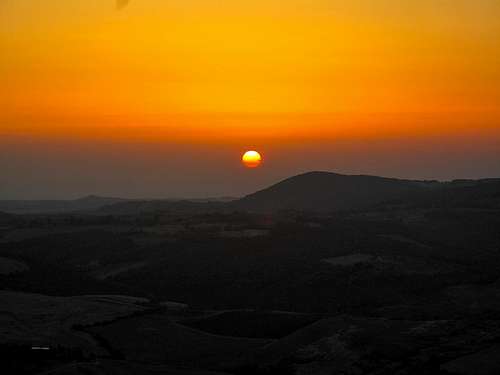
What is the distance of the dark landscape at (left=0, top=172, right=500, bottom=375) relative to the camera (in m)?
34.2

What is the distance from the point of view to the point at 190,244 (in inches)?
3836

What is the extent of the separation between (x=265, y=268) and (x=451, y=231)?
48305mm

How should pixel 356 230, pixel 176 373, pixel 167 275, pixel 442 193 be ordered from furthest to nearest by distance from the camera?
pixel 442 193
pixel 356 230
pixel 167 275
pixel 176 373

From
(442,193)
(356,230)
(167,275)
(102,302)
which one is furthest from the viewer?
(442,193)

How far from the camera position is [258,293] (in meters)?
70.1

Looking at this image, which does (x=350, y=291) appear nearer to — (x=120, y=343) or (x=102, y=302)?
(x=102, y=302)

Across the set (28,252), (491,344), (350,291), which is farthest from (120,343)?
(28,252)

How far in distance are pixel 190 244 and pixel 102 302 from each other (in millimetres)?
44588

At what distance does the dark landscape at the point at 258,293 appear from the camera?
1345 inches

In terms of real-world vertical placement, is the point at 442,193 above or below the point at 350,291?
above

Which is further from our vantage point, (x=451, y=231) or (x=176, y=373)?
(x=451, y=231)

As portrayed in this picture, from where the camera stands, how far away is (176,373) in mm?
30828

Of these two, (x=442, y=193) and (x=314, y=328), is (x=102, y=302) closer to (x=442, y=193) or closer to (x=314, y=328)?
(x=314, y=328)

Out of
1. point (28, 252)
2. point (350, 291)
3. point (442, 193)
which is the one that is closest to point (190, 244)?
point (28, 252)
